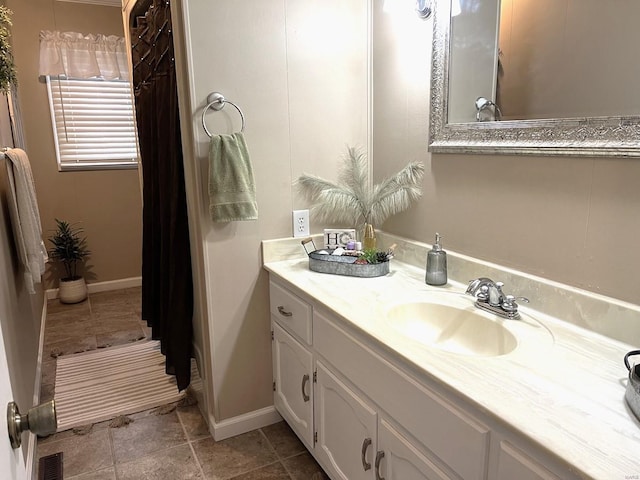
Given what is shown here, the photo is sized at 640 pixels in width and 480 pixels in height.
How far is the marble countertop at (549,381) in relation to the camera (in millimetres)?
819

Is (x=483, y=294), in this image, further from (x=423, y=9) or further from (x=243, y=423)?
(x=243, y=423)

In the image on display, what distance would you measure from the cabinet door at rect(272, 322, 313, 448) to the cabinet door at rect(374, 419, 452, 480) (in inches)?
19.1

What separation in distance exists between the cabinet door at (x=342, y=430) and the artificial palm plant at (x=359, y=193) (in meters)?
0.67

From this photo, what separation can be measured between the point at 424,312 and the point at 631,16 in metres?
1.00

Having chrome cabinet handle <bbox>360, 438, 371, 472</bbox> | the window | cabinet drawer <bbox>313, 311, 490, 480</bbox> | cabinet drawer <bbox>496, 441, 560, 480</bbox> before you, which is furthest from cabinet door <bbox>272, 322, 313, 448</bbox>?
the window

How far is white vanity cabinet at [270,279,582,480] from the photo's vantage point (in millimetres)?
965

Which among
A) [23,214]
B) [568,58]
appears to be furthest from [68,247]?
[568,58]

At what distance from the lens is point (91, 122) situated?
13.4 feet

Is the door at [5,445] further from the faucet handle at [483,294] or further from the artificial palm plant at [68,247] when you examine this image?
the artificial palm plant at [68,247]

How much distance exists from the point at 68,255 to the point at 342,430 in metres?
3.34

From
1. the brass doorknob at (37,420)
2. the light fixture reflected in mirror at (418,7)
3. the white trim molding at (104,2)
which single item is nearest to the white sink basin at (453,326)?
the brass doorknob at (37,420)

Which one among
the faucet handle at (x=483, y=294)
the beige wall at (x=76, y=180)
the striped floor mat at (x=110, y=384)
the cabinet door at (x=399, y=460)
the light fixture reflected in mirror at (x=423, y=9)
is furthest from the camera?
the beige wall at (x=76, y=180)

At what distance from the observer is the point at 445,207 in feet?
A: 5.88

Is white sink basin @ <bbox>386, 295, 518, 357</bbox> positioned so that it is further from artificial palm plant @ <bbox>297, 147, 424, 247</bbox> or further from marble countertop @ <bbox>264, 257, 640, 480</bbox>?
artificial palm plant @ <bbox>297, 147, 424, 247</bbox>
